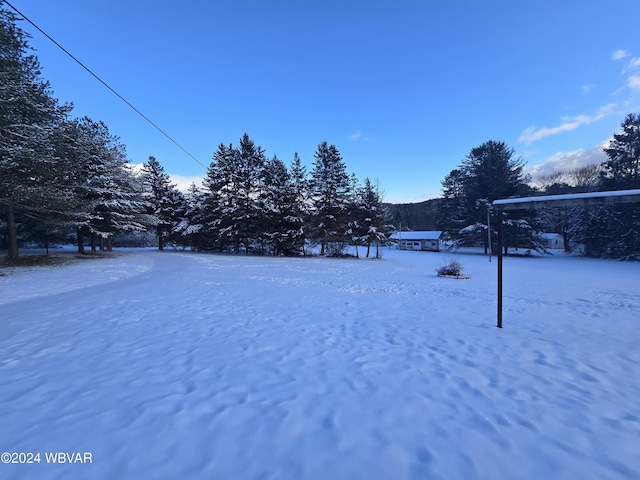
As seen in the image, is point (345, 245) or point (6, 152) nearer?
point (6, 152)

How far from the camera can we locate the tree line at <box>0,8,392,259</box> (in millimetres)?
11570

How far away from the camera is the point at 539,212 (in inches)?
1404

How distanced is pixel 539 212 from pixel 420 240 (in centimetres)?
1986

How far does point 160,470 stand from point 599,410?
388 centimetres

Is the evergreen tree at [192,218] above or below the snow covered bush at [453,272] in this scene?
above

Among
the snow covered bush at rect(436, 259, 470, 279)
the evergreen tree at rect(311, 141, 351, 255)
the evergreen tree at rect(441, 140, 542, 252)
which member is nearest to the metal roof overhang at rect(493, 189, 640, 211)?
the snow covered bush at rect(436, 259, 470, 279)

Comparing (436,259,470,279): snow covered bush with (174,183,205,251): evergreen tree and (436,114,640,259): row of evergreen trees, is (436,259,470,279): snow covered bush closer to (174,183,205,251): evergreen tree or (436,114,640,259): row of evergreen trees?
(436,114,640,259): row of evergreen trees

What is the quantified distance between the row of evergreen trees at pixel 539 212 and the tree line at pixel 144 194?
14.2m

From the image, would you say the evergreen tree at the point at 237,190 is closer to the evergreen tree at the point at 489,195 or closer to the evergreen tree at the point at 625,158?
the evergreen tree at the point at 489,195

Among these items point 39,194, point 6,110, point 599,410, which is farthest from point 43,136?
point 599,410

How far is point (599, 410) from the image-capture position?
2586mm

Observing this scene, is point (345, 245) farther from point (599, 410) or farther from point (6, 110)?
point (599, 410)

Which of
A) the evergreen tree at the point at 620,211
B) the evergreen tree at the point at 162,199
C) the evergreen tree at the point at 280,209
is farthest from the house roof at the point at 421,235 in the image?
the evergreen tree at the point at 162,199

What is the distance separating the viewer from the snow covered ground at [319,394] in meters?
1.96
